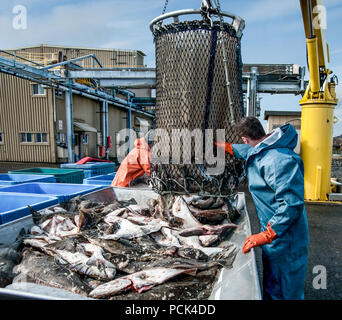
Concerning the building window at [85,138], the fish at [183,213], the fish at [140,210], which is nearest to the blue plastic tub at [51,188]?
the fish at [140,210]

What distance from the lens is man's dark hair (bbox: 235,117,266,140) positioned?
227 cm

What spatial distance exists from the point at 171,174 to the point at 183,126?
473 mm

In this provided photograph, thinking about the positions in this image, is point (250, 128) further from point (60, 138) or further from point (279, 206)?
point (60, 138)

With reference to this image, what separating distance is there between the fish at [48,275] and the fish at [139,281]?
4.4 inches

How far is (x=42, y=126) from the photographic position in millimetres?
17391

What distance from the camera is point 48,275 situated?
1.79 meters

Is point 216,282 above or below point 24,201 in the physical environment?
below

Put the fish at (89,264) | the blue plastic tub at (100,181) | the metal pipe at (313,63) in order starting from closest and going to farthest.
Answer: the fish at (89,264)
the blue plastic tub at (100,181)
the metal pipe at (313,63)

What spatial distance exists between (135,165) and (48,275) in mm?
2535

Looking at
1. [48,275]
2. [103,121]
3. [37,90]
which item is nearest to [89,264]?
[48,275]

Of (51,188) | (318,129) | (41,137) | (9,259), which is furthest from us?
(41,137)

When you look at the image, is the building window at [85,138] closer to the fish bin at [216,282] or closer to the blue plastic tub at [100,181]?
the blue plastic tub at [100,181]

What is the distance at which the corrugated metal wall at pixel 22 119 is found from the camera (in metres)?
17.3

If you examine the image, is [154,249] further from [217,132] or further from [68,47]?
[68,47]
